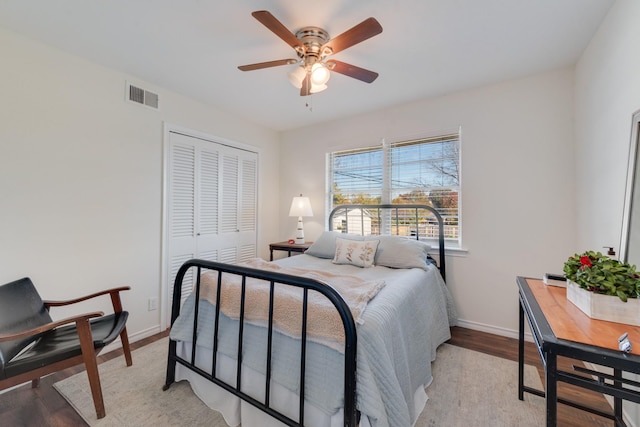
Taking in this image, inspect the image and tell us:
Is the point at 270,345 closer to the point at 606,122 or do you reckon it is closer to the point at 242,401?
the point at 242,401

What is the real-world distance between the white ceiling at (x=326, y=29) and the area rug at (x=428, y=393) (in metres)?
2.51

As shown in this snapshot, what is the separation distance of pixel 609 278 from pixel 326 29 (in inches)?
80.9

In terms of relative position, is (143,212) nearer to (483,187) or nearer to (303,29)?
(303,29)

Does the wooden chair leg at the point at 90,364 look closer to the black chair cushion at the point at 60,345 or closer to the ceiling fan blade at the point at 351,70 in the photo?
the black chair cushion at the point at 60,345

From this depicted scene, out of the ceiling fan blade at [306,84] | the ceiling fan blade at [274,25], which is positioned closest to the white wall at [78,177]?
the ceiling fan blade at [306,84]

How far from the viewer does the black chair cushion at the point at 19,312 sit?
1.61m

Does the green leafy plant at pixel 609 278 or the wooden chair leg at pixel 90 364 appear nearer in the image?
the green leafy plant at pixel 609 278

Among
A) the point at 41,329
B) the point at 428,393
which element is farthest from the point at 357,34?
the point at 41,329

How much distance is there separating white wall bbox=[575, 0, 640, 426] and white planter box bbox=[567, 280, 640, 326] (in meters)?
0.56

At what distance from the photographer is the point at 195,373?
69.8 inches

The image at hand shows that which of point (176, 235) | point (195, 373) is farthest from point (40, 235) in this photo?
point (195, 373)

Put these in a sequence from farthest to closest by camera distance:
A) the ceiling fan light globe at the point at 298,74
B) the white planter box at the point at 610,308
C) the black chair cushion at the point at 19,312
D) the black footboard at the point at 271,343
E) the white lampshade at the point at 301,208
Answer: the white lampshade at the point at 301,208
the ceiling fan light globe at the point at 298,74
the black chair cushion at the point at 19,312
the black footboard at the point at 271,343
the white planter box at the point at 610,308

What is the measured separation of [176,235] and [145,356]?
3.87 feet

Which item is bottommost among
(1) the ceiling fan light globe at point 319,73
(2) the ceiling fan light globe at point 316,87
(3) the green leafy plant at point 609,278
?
(3) the green leafy plant at point 609,278
